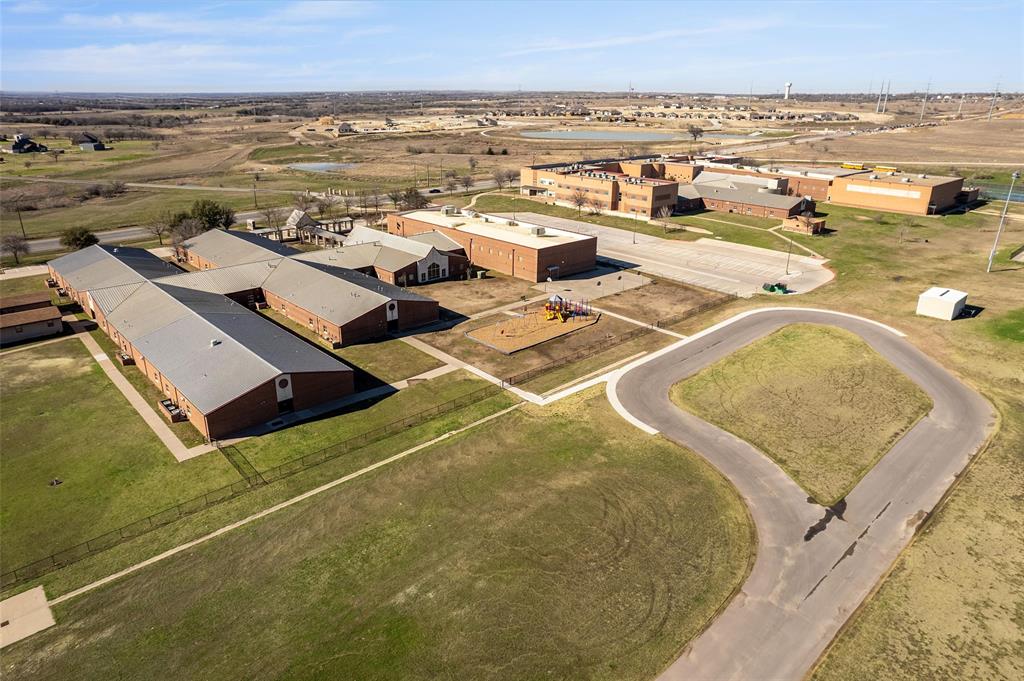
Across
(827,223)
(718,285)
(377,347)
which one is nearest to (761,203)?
(827,223)

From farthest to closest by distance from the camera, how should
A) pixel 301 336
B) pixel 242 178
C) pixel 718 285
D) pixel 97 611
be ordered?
pixel 242 178 < pixel 718 285 < pixel 301 336 < pixel 97 611

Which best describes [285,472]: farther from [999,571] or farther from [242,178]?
[242,178]

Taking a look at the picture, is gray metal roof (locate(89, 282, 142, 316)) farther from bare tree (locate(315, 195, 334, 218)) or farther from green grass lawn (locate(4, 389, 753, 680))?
bare tree (locate(315, 195, 334, 218))

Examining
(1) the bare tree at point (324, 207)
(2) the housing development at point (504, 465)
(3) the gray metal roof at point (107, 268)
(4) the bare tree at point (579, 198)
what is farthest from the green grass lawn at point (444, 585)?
(4) the bare tree at point (579, 198)

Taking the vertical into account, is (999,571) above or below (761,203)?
below

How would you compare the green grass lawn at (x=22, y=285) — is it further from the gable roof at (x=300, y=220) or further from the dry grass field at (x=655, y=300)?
the dry grass field at (x=655, y=300)

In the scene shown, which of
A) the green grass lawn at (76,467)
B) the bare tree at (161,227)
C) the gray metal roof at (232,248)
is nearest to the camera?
the green grass lawn at (76,467)

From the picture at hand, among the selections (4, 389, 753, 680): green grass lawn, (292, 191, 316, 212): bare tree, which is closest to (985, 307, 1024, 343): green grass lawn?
(4, 389, 753, 680): green grass lawn
